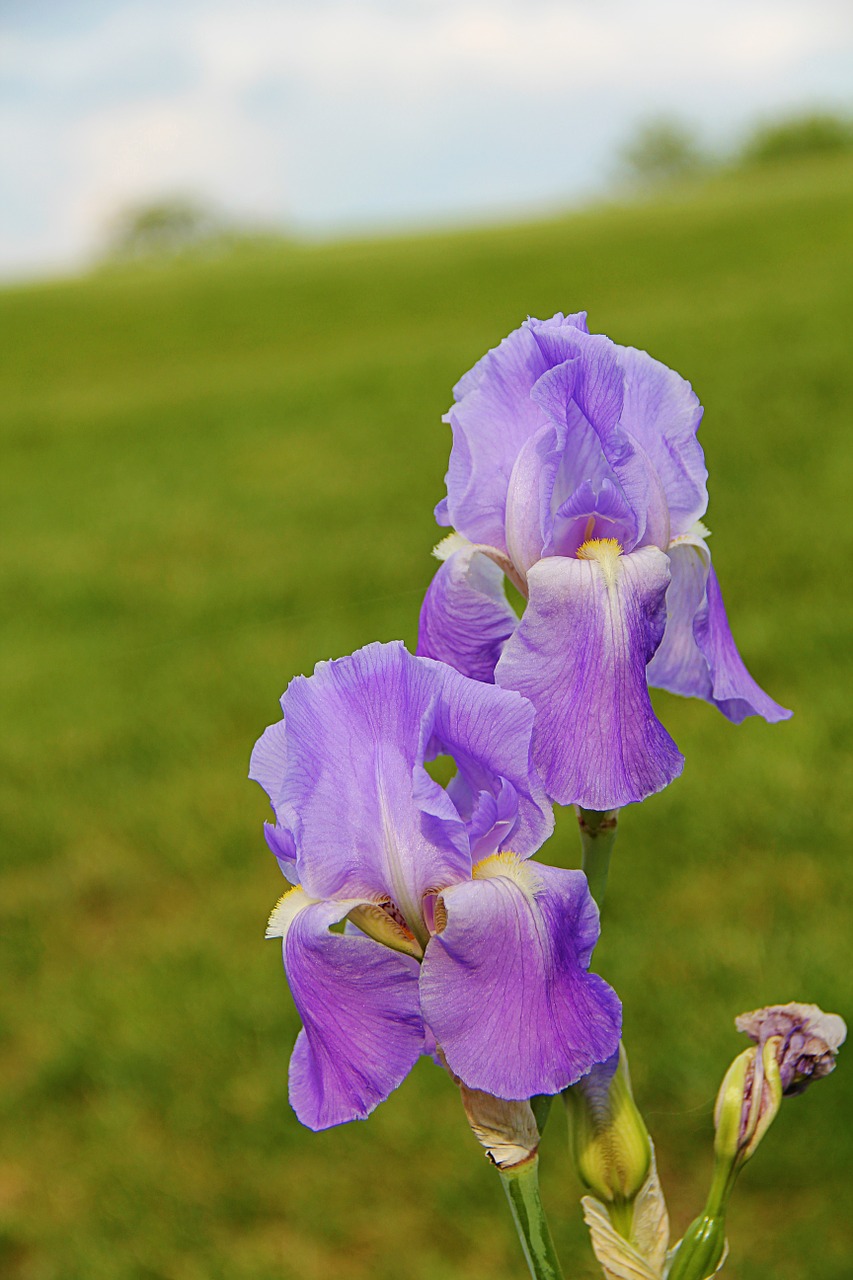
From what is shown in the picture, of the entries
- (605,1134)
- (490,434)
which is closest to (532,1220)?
(605,1134)

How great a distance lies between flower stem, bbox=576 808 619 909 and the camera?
0.74 m

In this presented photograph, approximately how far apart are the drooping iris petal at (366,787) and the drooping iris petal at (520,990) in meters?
0.04

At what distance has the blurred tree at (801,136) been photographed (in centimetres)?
4150

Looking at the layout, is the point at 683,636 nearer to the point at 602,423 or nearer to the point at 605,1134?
the point at 602,423

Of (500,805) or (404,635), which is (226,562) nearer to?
(404,635)

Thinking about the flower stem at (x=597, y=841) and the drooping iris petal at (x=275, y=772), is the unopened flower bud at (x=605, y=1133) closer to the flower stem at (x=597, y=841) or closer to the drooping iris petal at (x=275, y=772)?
the flower stem at (x=597, y=841)

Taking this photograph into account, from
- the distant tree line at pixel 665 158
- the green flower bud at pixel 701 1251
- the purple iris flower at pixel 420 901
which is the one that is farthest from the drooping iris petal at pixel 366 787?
the distant tree line at pixel 665 158

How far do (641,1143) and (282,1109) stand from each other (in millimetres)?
2228

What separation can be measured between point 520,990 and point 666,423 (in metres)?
0.36

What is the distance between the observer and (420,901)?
2.32ft

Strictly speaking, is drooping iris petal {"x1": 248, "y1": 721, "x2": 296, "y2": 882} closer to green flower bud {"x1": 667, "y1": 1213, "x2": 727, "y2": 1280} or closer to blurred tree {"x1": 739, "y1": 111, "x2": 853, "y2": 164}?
green flower bud {"x1": 667, "y1": 1213, "x2": 727, "y2": 1280}

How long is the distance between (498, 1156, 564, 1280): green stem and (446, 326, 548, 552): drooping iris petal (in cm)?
37

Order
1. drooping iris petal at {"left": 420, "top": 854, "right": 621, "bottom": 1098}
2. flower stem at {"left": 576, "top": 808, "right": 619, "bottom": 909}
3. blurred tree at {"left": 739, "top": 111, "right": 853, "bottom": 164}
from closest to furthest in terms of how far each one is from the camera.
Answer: drooping iris petal at {"left": 420, "top": 854, "right": 621, "bottom": 1098} → flower stem at {"left": 576, "top": 808, "right": 619, "bottom": 909} → blurred tree at {"left": 739, "top": 111, "right": 853, "bottom": 164}

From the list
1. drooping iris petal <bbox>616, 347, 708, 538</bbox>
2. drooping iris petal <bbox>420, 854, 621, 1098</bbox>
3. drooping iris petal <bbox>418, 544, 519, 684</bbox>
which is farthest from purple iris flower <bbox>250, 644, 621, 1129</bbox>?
drooping iris petal <bbox>616, 347, 708, 538</bbox>
